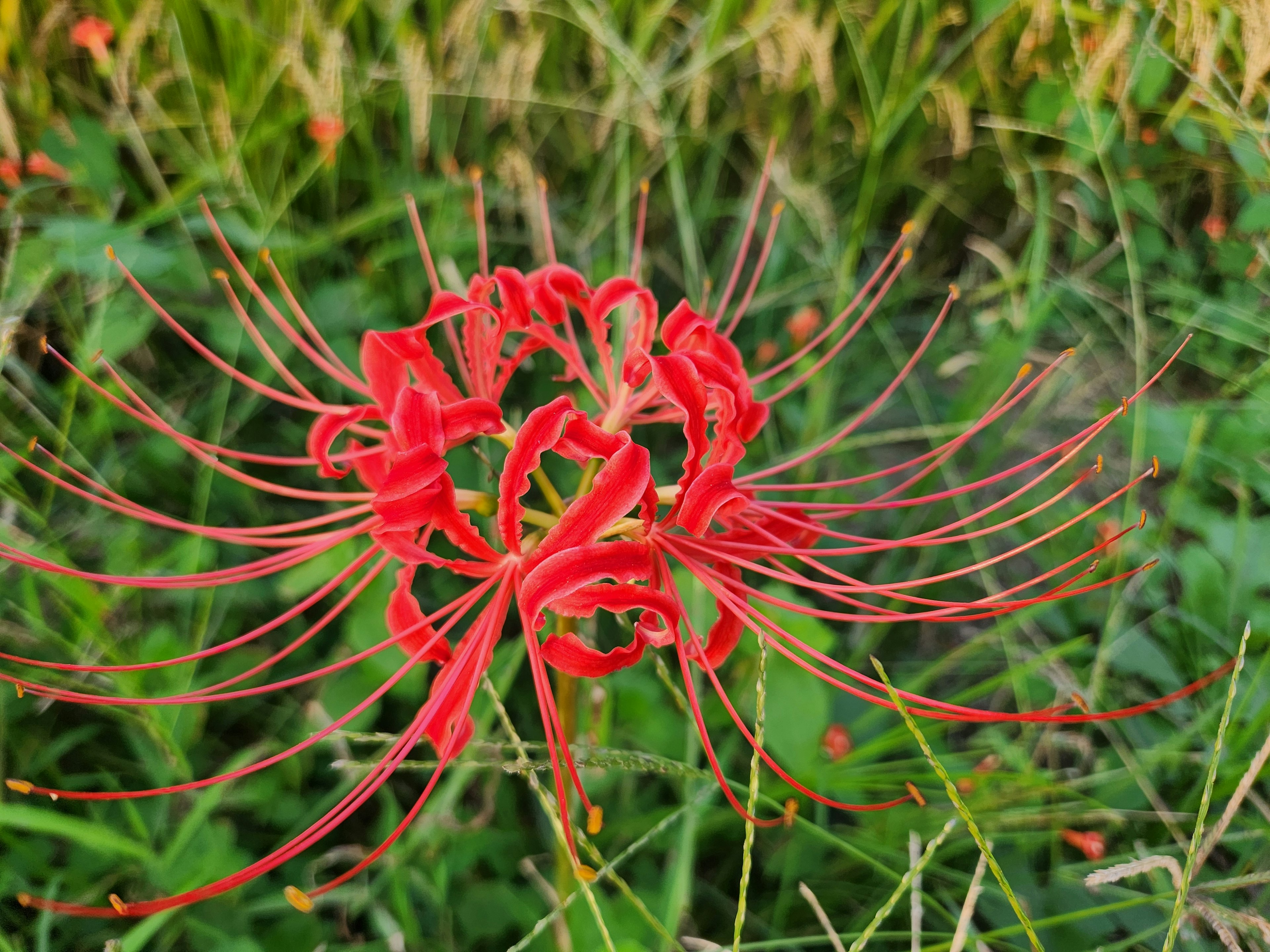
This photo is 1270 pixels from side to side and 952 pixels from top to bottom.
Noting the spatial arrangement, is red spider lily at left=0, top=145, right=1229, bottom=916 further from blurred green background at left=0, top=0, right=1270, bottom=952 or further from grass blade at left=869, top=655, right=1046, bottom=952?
blurred green background at left=0, top=0, right=1270, bottom=952

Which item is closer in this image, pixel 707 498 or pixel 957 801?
pixel 957 801

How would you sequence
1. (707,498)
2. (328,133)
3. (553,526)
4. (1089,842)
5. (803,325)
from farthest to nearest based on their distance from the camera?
(803,325) → (328,133) → (1089,842) → (553,526) → (707,498)

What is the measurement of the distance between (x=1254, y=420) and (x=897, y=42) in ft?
3.99

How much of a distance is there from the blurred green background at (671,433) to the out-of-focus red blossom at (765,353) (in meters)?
0.01

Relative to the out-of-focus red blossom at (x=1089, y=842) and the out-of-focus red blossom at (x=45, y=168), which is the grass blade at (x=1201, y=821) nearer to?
the out-of-focus red blossom at (x=1089, y=842)

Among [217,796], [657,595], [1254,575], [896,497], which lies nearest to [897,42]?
[896,497]

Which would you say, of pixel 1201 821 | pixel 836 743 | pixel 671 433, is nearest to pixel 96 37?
pixel 671 433

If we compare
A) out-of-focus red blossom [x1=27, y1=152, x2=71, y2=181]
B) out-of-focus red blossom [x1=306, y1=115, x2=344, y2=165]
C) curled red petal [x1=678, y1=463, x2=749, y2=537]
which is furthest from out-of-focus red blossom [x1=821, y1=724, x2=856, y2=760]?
out-of-focus red blossom [x1=27, y1=152, x2=71, y2=181]

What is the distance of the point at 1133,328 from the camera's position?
197 centimetres

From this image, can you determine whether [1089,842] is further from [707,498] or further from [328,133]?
[328,133]

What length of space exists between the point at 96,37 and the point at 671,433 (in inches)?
56.7

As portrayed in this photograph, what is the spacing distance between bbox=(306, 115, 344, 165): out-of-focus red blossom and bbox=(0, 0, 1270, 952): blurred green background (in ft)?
0.10

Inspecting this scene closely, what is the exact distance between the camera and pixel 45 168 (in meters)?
1.68

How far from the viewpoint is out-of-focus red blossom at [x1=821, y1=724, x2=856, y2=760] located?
144cm
